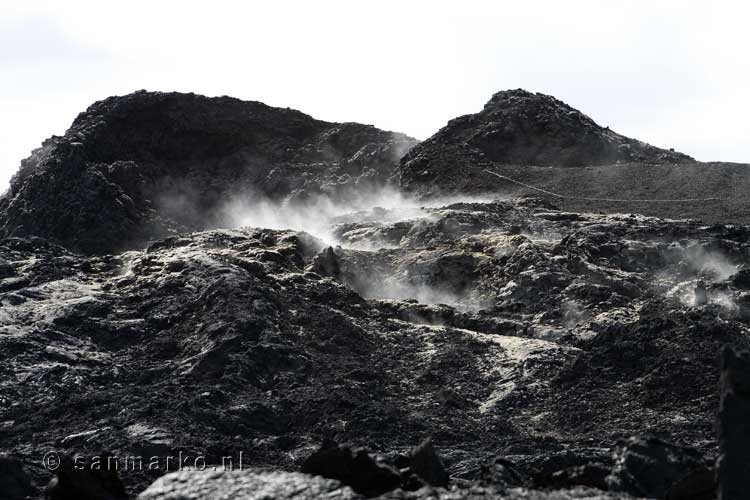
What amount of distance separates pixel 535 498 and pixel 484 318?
21148 millimetres

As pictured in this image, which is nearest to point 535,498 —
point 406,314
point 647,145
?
point 406,314

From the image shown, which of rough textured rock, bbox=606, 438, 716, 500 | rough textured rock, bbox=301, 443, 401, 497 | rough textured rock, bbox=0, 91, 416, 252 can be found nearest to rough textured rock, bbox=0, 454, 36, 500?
rough textured rock, bbox=301, 443, 401, 497

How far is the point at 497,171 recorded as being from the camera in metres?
56.1

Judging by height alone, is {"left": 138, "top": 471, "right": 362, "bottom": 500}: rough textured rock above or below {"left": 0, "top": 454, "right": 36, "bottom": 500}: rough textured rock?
above

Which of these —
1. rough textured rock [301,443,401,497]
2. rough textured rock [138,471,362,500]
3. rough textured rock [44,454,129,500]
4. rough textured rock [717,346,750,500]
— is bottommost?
rough textured rock [44,454,129,500]

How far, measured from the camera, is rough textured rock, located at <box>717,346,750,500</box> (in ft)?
53.0

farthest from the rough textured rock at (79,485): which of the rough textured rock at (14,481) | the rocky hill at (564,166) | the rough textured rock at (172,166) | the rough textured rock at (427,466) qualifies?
the rough textured rock at (172,166)

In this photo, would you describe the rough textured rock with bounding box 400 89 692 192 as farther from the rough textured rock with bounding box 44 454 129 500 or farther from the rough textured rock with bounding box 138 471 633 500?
the rough textured rock with bounding box 138 471 633 500

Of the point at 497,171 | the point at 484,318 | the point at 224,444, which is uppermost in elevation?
the point at 497,171

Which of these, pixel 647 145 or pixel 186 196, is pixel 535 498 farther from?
pixel 647 145

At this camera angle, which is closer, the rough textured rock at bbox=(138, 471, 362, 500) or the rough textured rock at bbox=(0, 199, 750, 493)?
the rough textured rock at bbox=(138, 471, 362, 500)

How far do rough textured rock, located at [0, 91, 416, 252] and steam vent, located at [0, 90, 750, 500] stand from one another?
20cm

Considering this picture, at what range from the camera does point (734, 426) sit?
16.4 metres

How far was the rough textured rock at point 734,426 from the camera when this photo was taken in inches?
636
